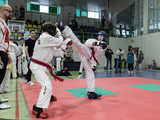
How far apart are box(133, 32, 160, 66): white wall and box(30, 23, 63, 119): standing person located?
1302 centimetres

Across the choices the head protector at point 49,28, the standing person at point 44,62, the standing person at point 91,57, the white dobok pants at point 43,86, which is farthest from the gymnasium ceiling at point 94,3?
the white dobok pants at point 43,86

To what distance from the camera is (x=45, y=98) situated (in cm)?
240

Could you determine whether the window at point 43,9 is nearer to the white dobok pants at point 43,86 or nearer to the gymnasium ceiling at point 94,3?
the gymnasium ceiling at point 94,3

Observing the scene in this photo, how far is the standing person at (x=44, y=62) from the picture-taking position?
2.40 metres

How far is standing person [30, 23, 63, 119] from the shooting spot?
7.88ft

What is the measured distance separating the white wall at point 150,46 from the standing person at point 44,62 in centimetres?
1302

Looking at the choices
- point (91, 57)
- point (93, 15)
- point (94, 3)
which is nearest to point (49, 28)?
point (91, 57)

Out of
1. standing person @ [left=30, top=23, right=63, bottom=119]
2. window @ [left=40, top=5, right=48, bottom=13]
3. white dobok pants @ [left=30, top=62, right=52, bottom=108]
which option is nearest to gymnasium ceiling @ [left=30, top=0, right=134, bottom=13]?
window @ [left=40, top=5, right=48, bottom=13]

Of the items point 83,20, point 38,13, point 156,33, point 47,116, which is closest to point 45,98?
point 47,116

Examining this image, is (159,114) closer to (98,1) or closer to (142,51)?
(142,51)

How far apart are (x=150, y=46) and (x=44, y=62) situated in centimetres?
1400

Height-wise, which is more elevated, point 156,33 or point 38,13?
point 38,13

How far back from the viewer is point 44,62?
2592 mm

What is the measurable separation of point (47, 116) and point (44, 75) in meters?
0.67
